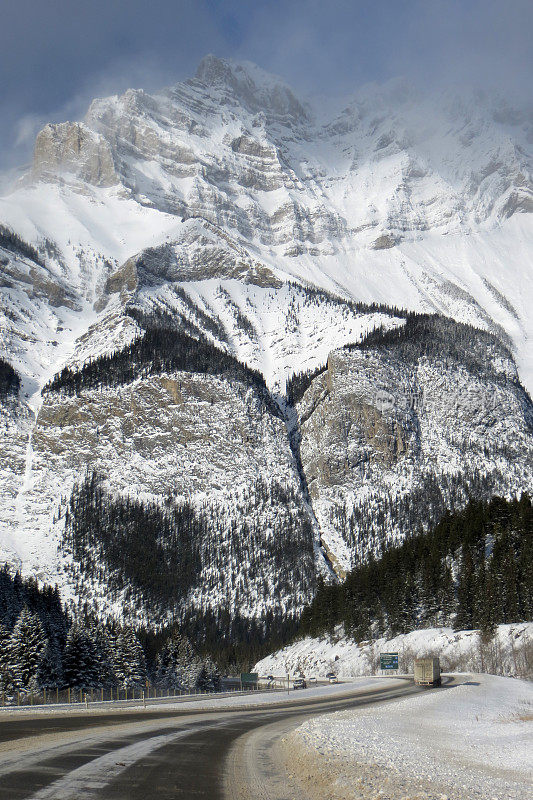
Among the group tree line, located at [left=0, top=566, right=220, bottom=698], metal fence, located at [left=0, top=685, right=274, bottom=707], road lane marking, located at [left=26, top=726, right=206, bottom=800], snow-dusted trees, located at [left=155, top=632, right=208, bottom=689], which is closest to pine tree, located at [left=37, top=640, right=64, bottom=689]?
tree line, located at [left=0, top=566, right=220, bottom=698]

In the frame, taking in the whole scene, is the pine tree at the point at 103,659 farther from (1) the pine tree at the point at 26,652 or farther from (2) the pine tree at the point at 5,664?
(2) the pine tree at the point at 5,664

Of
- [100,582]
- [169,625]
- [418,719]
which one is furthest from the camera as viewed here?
[100,582]

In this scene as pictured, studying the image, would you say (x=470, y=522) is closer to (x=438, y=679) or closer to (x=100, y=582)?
(x=438, y=679)

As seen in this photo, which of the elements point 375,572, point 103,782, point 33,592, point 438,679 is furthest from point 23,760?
point 33,592

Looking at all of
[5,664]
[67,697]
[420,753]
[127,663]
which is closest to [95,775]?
[420,753]

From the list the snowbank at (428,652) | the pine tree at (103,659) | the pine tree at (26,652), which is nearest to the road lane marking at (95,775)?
the pine tree at (26,652)

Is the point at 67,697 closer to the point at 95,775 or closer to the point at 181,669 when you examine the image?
the point at 181,669
